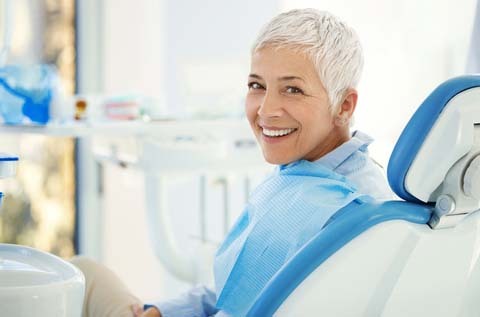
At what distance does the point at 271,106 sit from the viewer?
142 cm

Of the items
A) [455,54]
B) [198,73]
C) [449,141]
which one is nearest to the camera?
[449,141]

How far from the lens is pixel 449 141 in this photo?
3.67 feet

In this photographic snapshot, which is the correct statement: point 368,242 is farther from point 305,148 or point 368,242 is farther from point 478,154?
point 305,148

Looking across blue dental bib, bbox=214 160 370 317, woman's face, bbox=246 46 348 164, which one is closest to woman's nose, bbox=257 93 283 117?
woman's face, bbox=246 46 348 164

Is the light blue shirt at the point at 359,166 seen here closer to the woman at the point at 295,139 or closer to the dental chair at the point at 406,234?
the woman at the point at 295,139

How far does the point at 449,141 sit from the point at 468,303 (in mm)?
307

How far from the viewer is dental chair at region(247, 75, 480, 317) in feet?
3.66

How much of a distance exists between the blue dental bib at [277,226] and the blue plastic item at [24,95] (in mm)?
1103

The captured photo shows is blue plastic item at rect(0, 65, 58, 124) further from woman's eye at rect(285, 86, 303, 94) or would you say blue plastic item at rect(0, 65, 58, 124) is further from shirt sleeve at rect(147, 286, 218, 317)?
woman's eye at rect(285, 86, 303, 94)

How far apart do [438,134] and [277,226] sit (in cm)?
32

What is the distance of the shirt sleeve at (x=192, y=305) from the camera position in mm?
1556

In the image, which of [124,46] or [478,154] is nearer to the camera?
[478,154]

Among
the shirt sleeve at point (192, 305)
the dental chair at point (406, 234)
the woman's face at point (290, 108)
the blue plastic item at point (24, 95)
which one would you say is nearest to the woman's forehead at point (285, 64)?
the woman's face at point (290, 108)

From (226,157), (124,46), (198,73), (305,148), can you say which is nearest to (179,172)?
(226,157)
